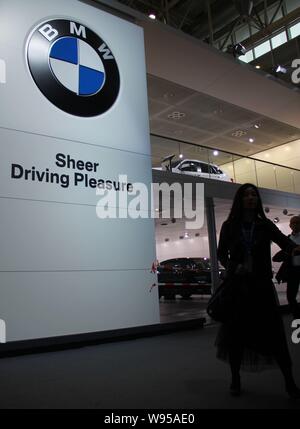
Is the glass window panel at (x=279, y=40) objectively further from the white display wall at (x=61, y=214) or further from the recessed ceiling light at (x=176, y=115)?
the white display wall at (x=61, y=214)

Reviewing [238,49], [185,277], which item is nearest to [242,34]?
[238,49]

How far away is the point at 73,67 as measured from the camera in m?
5.17

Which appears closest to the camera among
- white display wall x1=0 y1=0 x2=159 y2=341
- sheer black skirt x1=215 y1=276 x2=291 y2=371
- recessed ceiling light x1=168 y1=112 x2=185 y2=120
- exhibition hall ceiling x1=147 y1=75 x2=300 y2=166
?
sheer black skirt x1=215 y1=276 x2=291 y2=371

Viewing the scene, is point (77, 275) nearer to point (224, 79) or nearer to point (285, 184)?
point (224, 79)

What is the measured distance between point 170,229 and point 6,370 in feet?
40.5

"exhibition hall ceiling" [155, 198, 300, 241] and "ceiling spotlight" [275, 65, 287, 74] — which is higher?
"ceiling spotlight" [275, 65, 287, 74]

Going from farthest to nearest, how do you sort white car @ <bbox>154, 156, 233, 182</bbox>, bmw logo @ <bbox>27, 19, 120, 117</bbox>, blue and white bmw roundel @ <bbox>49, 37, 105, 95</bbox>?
white car @ <bbox>154, 156, 233, 182</bbox>
blue and white bmw roundel @ <bbox>49, 37, 105, 95</bbox>
bmw logo @ <bbox>27, 19, 120, 117</bbox>

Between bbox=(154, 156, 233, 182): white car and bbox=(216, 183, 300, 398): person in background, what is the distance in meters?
5.71

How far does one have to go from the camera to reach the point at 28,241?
14.1ft

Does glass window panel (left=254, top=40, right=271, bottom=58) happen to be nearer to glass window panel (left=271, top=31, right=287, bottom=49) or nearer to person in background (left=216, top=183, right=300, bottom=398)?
glass window panel (left=271, top=31, right=287, bottom=49)

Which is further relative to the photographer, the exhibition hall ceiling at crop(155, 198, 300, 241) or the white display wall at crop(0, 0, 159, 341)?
the exhibition hall ceiling at crop(155, 198, 300, 241)

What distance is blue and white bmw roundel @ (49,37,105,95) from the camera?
503 cm

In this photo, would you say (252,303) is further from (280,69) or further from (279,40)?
(279,40)

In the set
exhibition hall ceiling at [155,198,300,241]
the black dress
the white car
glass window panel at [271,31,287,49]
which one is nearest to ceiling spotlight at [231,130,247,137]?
exhibition hall ceiling at [155,198,300,241]
